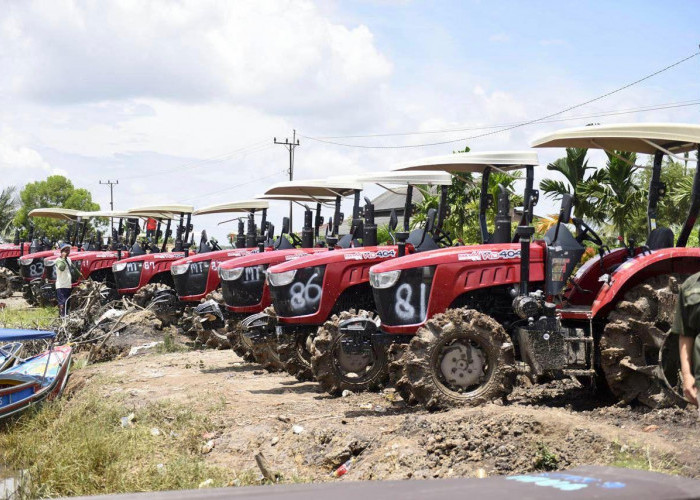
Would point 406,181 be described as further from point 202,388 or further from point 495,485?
point 495,485

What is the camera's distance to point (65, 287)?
20.7 m

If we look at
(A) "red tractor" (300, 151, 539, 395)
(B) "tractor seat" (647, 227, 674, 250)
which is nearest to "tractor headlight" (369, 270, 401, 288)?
(A) "red tractor" (300, 151, 539, 395)

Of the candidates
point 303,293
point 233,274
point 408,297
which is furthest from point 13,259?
point 408,297

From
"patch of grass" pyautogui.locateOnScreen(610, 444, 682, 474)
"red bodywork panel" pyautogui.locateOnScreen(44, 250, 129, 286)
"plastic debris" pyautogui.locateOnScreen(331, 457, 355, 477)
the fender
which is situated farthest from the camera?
"red bodywork panel" pyautogui.locateOnScreen(44, 250, 129, 286)

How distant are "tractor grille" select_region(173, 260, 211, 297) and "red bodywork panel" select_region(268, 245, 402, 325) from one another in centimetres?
546

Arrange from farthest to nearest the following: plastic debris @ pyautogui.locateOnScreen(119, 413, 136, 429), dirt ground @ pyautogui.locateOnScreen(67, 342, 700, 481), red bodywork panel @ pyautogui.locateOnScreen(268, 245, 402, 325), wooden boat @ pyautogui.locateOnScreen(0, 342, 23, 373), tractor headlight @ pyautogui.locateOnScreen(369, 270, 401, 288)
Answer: wooden boat @ pyautogui.locateOnScreen(0, 342, 23, 373) → red bodywork panel @ pyautogui.locateOnScreen(268, 245, 402, 325) → plastic debris @ pyautogui.locateOnScreen(119, 413, 136, 429) → tractor headlight @ pyautogui.locateOnScreen(369, 270, 401, 288) → dirt ground @ pyautogui.locateOnScreen(67, 342, 700, 481)

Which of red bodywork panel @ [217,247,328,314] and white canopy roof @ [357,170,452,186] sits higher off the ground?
white canopy roof @ [357,170,452,186]

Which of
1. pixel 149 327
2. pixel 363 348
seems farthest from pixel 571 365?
pixel 149 327

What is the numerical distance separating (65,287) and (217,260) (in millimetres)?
5762

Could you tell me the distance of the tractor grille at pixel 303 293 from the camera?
1139 centimetres

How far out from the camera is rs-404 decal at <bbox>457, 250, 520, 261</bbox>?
921cm

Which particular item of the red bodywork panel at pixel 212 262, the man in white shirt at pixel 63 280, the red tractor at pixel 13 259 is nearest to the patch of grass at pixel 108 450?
the red bodywork panel at pixel 212 262

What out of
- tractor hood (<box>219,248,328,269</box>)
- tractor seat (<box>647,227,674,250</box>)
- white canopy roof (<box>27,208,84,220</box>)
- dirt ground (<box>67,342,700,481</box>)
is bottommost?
dirt ground (<box>67,342,700,481</box>)

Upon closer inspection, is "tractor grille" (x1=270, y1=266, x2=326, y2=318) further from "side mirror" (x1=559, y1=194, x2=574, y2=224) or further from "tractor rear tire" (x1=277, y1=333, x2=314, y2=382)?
"side mirror" (x1=559, y1=194, x2=574, y2=224)
